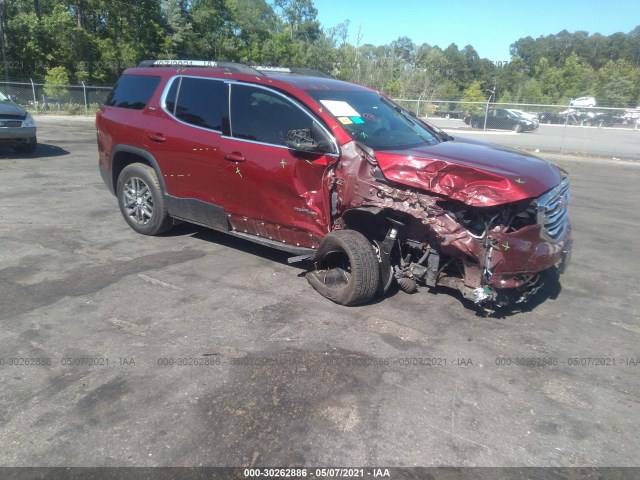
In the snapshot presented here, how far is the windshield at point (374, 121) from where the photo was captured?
471 cm

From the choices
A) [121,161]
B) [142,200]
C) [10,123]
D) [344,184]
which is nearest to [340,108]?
[344,184]

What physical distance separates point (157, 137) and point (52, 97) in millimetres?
27778

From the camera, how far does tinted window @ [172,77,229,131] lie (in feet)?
17.4

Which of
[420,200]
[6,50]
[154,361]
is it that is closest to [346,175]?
[420,200]

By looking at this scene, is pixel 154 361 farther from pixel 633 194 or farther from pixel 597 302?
pixel 633 194

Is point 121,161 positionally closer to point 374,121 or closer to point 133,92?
point 133,92

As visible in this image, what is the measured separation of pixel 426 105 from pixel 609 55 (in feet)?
277

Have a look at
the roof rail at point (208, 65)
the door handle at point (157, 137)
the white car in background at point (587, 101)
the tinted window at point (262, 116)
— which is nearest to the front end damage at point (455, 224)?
the tinted window at point (262, 116)

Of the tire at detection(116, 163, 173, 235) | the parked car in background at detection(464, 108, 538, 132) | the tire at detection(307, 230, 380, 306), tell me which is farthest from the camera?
the parked car in background at detection(464, 108, 538, 132)

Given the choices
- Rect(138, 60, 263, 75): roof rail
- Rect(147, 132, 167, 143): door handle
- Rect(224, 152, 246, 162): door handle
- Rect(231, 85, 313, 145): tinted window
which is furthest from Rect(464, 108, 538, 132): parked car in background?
Rect(224, 152, 246, 162): door handle

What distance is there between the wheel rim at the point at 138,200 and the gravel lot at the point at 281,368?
0.53m

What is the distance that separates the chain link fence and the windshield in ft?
92.8

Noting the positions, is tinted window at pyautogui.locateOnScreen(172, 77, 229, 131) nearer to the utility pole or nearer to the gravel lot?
the gravel lot

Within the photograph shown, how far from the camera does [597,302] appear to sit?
4.97 meters
